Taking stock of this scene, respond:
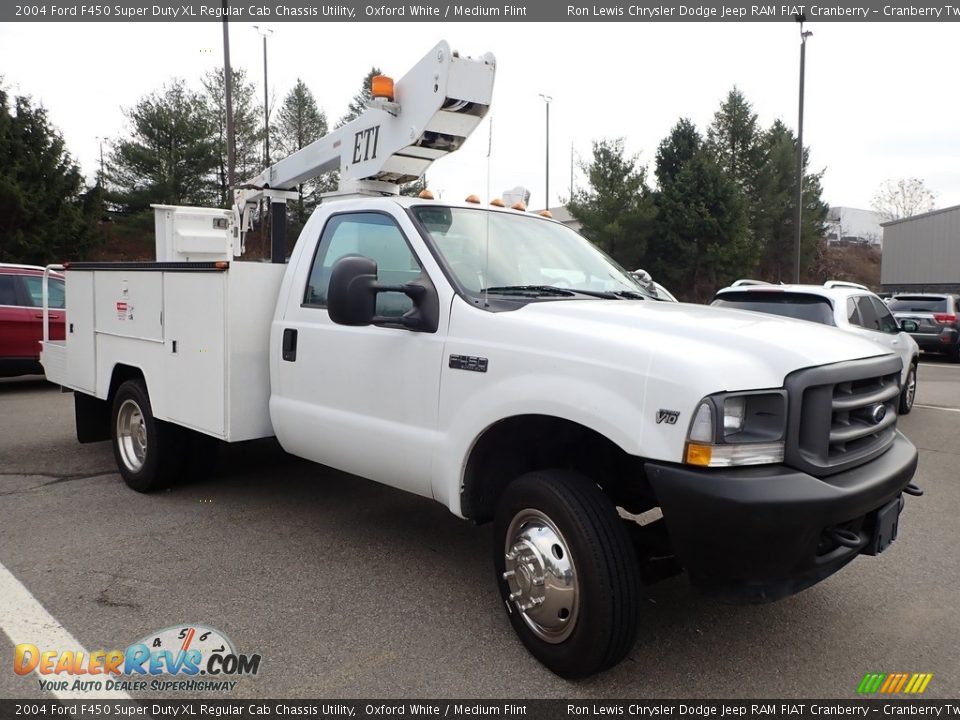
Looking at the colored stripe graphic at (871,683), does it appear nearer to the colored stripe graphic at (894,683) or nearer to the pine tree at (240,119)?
the colored stripe graphic at (894,683)

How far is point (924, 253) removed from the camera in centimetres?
3481

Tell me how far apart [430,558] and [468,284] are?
5.50 ft

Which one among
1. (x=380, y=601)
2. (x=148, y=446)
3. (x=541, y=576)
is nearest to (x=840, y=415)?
(x=541, y=576)

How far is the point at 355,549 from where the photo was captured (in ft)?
14.6

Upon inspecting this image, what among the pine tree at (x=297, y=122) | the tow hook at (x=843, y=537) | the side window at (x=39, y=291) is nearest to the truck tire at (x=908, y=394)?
the tow hook at (x=843, y=537)

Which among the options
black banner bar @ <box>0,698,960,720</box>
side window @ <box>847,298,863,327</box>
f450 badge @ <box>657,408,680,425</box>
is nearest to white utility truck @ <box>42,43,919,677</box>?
f450 badge @ <box>657,408,680,425</box>

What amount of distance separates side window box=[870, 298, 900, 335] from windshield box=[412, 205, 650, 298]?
589cm

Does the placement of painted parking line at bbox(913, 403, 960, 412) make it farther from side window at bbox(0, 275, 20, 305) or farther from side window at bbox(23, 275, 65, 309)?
side window at bbox(0, 275, 20, 305)

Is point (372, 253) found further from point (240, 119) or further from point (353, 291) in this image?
point (240, 119)

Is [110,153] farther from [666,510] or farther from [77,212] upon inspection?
[666,510]

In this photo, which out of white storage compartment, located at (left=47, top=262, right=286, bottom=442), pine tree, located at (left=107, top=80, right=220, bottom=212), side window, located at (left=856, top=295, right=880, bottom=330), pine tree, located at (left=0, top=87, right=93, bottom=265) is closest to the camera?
white storage compartment, located at (left=47, top=262, right=286, bottom=442)

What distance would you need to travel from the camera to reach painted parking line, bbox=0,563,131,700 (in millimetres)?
2934

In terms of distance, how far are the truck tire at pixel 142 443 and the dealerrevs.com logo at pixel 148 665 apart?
2.14 meters

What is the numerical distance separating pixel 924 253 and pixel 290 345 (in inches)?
1480
